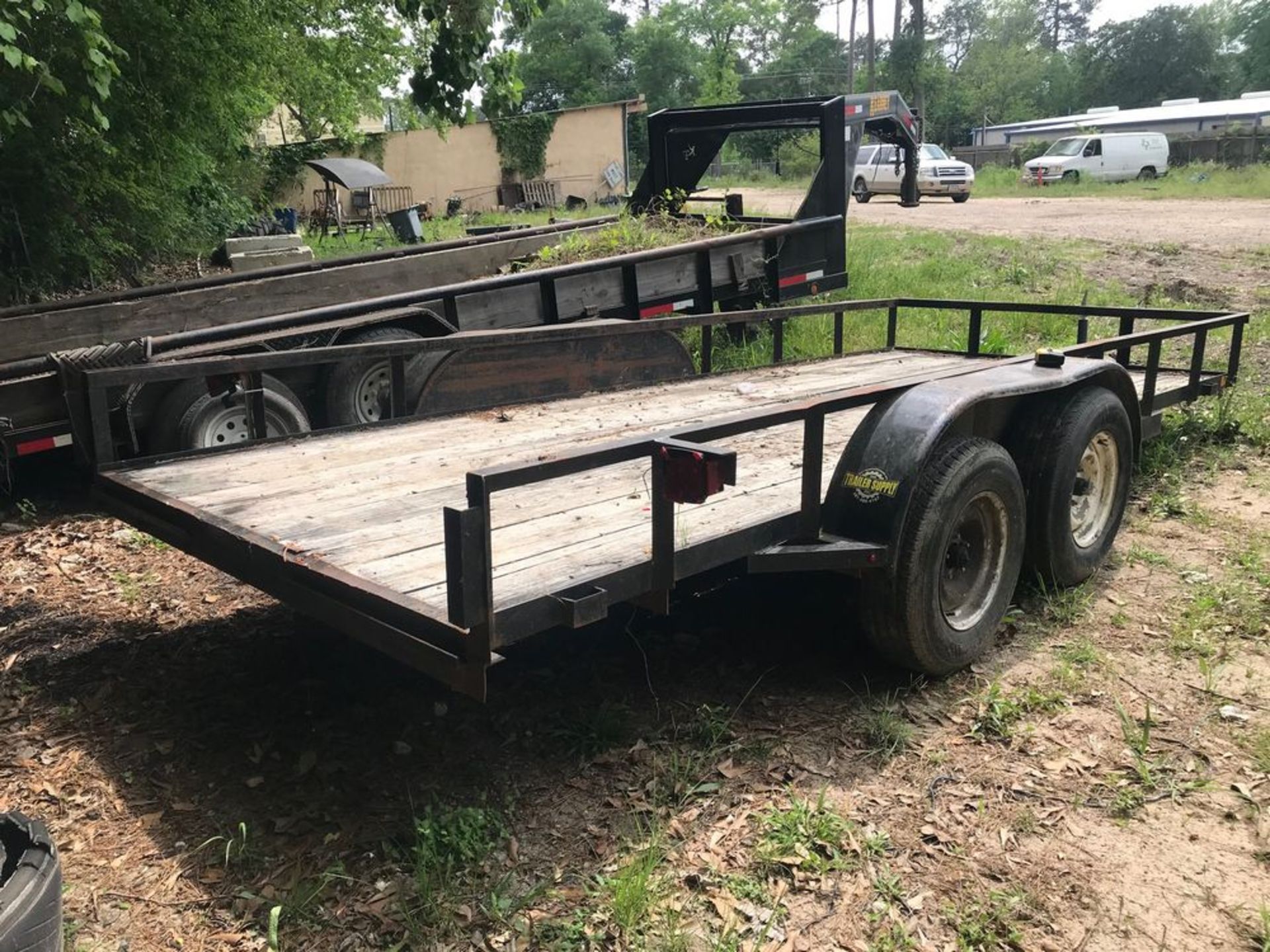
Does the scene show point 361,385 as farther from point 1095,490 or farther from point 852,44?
point 852,44

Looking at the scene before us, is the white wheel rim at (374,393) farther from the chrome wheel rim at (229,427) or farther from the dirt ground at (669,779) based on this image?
the dirt ground at (669,779)

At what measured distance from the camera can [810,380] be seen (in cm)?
589

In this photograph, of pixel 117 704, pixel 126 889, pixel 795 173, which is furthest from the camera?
pixel 795 173

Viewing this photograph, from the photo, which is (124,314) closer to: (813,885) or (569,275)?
(569,275)

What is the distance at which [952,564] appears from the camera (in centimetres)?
384

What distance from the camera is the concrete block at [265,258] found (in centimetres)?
1161

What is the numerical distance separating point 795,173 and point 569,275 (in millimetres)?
39501

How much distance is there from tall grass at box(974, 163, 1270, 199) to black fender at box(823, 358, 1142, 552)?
25.2 meters

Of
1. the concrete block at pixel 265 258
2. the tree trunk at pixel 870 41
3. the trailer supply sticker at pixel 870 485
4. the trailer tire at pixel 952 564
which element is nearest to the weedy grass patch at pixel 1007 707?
the trailer tire at pixel 952 564

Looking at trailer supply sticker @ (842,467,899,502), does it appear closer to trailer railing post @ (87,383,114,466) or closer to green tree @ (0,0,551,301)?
trailer railing post @ (87,383,114,466)

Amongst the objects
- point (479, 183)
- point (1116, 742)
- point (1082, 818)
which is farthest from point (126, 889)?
point (479, 183)

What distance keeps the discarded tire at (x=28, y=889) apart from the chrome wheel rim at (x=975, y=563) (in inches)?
109

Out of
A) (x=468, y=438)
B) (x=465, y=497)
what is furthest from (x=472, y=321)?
(x=465, y=497)

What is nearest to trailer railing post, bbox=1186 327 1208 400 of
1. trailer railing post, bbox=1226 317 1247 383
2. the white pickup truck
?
trailer railing post, bbox=1226 317 1247 383
